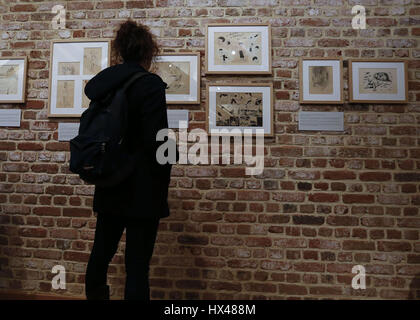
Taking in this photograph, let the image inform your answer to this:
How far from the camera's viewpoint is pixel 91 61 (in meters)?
1.96

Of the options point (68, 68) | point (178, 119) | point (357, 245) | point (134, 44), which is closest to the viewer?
point (134, 44)

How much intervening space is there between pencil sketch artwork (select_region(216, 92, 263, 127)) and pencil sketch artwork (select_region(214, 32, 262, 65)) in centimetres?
23

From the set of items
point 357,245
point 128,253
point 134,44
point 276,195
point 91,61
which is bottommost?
point 357,245

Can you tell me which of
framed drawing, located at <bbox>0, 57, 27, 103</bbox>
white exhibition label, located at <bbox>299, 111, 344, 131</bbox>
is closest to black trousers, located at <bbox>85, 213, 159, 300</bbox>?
white exhibition label, located at <bbox>299, 111, 344, 131</bbox>

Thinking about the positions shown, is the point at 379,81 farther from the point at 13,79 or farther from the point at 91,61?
the point at 13,79

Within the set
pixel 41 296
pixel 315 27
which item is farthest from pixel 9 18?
pixel 315 27

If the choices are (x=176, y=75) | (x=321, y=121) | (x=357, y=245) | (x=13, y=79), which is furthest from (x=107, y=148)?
(x=357, y=245)

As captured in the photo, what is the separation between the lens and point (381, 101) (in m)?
1.82

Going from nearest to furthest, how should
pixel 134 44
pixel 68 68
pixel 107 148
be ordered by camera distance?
pixel 107 148
pixel 134 44
pixel 68 68

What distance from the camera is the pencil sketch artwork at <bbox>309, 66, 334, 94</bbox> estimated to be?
1842mm

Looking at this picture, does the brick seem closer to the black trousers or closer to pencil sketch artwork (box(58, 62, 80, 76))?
the black trousers

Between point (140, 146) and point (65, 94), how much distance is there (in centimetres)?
118

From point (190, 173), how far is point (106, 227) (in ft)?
2.58
